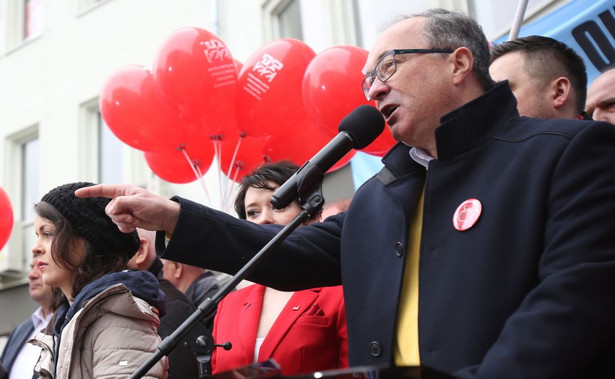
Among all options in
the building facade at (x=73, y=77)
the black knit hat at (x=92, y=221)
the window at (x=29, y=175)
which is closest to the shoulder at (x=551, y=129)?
the black knit hat at (x=92, y=221)

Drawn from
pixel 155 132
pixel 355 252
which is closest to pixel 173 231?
pixel 355 252

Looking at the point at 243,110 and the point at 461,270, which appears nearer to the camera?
the point at 461,270

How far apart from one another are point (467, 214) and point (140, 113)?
397 centimetres

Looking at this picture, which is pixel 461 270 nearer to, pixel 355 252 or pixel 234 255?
pixel 355 252

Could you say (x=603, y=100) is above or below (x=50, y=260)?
above

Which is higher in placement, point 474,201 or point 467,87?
point 467,87

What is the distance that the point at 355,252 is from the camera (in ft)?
8.49

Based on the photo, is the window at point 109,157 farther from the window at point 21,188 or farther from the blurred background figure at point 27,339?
the blurred background figure at point 27,339

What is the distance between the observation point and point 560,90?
337 centimetres

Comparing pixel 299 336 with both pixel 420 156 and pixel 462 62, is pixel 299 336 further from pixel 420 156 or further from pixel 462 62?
pixel 462 62

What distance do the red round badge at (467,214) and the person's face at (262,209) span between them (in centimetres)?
157

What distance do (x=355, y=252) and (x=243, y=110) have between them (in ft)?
10.3

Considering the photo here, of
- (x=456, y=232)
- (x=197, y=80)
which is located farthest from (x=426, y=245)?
(x=197, y=80)

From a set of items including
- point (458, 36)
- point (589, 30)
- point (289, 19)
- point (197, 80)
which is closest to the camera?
point (458, 36)
